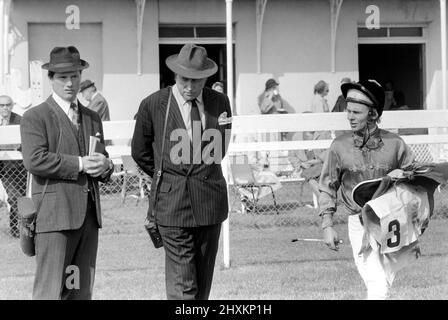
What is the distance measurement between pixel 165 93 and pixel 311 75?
12.1 metres

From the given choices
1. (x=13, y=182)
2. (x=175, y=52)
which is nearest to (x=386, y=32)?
(x=175, y=52)

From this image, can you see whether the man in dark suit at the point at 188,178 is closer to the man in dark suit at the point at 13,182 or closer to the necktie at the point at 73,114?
the necktie at the point at 73,114

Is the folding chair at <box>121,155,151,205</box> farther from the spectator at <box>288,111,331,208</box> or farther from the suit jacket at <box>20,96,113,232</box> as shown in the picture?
the suit jacket at <box>20,96,113,232</box>

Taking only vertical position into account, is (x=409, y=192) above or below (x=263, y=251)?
above

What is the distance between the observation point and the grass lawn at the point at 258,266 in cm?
781

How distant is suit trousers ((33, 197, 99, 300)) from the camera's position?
5523 mm

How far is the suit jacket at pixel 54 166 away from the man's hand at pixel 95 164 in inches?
2.3

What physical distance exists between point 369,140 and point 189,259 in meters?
1.34

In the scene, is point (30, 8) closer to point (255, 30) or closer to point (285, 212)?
point (255, 30)

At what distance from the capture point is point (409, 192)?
215 inches

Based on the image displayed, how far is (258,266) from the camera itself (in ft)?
29.1

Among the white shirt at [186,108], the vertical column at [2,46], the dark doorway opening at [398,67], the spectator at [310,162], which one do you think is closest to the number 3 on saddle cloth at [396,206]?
the white shirt at [186,108]

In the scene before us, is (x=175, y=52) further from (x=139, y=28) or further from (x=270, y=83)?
(x=270, y=83)
